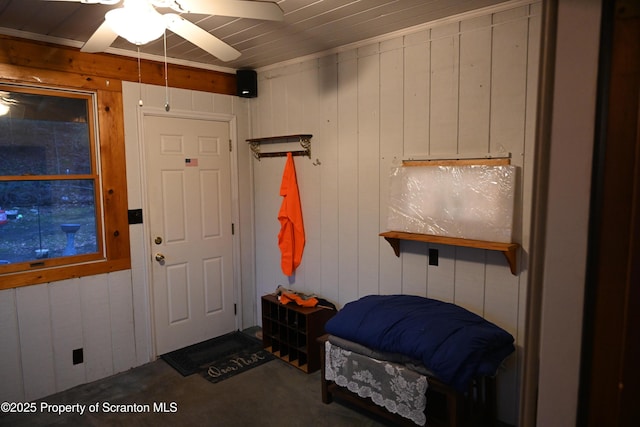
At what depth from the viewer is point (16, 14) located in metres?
2.40

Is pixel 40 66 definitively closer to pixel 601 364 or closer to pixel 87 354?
pixel 87 354

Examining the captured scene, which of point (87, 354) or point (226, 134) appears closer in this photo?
point (87, 354)

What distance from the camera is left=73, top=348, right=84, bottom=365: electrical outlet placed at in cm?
301

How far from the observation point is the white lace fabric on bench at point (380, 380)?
2234 millimetres

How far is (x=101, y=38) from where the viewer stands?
202 cm

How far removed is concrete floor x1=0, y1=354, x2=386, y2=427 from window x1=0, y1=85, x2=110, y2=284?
0.95 metres

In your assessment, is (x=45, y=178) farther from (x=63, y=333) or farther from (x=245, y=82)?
(x=245, y=82)

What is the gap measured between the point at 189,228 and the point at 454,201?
227cm

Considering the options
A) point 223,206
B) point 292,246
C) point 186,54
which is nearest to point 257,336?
point 292,246

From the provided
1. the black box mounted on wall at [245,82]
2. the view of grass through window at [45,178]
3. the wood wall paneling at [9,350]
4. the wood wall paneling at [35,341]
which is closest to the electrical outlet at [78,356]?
the wood wall paneling at [35,341]

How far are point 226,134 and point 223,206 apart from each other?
67 cm

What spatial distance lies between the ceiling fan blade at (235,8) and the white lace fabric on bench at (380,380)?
192 cm

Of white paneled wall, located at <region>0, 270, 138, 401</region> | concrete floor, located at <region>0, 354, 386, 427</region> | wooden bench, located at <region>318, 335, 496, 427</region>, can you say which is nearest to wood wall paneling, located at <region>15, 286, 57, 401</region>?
white paneled wall, located at <region>0, 270, 138, 401</region>

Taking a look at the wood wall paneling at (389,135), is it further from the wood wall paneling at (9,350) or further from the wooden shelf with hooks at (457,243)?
the wood wall paneling at (9,350)
